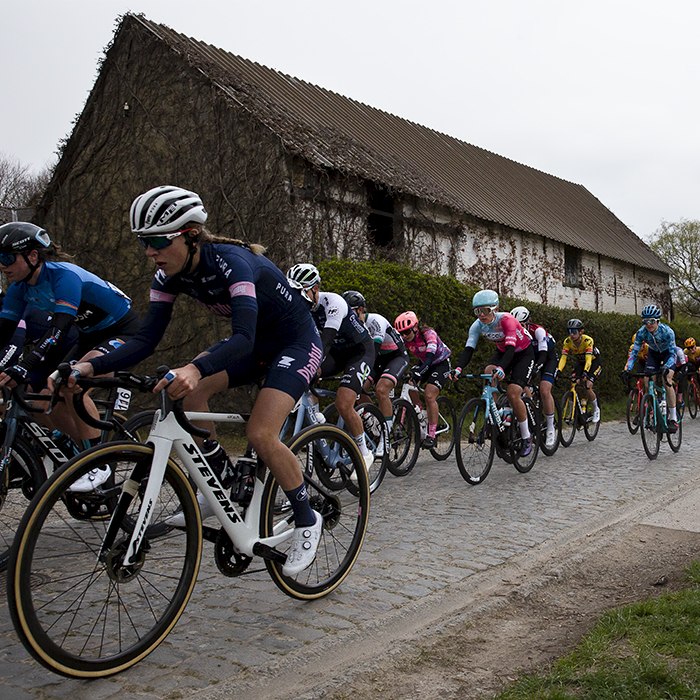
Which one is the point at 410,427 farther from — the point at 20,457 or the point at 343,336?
the point at 20,457

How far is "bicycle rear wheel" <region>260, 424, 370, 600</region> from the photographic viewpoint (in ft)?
12.4

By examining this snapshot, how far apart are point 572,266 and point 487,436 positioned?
2214 centimetres

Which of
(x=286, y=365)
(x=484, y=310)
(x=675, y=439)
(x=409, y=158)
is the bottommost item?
(x=675, y=439)

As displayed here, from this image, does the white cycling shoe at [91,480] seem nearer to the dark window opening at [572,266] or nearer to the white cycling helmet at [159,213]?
the white cycling helmet at [159,213]

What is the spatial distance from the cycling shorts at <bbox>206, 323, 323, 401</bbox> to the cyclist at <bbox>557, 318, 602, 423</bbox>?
853cm

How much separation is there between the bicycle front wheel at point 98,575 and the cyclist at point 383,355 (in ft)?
14.9

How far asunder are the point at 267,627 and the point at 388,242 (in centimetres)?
1588

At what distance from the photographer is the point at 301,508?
3.79 metres

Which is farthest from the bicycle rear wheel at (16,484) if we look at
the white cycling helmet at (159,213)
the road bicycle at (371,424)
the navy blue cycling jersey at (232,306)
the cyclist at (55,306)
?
the road bicycle at (371,424)

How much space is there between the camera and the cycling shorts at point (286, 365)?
3758 mm

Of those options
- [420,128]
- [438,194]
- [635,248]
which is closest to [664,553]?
[438,194]

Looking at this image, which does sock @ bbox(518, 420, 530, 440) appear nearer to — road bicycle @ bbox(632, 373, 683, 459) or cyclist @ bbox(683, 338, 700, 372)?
road bicycle @ bbox(632, 373, 683, 459)

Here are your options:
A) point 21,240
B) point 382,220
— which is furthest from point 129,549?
point 382,220

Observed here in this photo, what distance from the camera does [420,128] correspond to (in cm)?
2831
